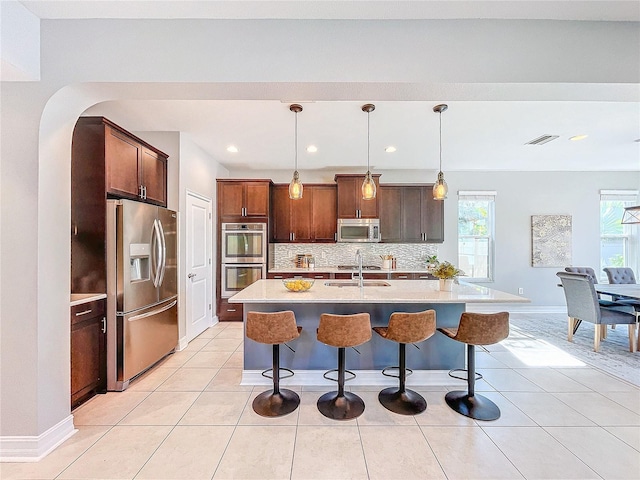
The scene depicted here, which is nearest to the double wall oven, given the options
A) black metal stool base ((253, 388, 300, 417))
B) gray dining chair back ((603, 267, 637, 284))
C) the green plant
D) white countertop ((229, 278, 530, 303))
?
white countertop ((229, 278, 530, 303))

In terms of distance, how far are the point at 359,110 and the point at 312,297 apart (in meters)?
2.01

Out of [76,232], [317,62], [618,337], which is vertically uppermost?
[317,62]

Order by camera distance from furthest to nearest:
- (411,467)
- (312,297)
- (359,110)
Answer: (359,110) → (312,297) → (411,467)

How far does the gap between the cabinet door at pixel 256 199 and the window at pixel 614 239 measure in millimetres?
6440

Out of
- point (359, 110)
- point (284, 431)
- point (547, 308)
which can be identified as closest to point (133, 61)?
point (359, 110)

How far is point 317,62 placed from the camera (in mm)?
1840

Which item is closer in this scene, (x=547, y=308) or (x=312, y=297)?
(x=312, y=297)

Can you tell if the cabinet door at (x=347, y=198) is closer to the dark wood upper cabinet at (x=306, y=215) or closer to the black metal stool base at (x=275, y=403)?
the dark wood upper cabinet at (x=306, y=215)

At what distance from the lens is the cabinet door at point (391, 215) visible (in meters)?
5.25

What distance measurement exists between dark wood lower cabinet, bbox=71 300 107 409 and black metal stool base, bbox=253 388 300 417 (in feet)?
4.68

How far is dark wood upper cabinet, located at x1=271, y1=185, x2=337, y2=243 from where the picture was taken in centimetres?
532

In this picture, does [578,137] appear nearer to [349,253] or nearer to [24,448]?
[349,253]

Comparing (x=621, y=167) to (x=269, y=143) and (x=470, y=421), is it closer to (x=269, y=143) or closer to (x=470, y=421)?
(x=470, y=421)

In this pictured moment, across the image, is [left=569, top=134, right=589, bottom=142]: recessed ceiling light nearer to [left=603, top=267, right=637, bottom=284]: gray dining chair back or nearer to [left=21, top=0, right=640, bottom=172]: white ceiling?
[left=21, top=0, right=640, bottom=172]: white ceiling
